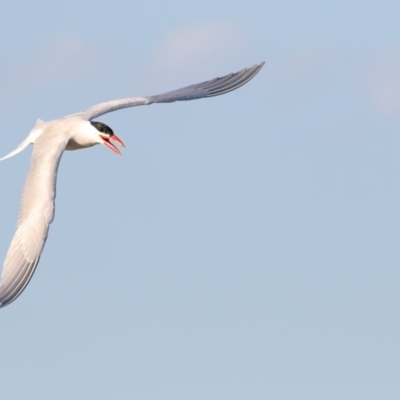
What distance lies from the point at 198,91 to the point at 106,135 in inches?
162

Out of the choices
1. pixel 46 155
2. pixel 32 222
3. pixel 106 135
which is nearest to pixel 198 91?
pixel 106 135

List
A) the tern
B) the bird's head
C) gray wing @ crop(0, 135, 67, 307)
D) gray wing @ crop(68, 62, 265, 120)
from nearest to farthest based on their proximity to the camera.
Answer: gray wing @ crop(0, 135, 67, 307) < the tern < the bird's head < gray wing @ crop(68, 62, 265, 120)

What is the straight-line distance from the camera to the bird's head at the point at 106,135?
1241 inches

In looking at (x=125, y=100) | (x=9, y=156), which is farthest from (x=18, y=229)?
(x=125, y=100)

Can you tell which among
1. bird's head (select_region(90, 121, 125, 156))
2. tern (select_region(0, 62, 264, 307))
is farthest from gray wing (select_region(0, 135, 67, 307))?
bird's head (select_region(90, 121, 125, 156))

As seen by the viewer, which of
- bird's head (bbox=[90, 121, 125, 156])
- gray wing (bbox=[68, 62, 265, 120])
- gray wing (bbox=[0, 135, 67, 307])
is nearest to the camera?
gray wing (bbox=[0, 135, 67, 307])

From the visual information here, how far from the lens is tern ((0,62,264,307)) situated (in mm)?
27625

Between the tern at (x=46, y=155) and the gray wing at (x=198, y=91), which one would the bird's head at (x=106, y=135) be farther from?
the gray wing at (x=198, y=91)

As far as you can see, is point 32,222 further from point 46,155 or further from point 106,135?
point 106,135

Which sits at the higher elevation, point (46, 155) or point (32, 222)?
point (46, 155)

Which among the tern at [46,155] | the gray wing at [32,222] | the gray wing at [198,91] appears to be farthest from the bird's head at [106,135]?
the gray wing at [198,91]

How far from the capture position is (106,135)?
3159 centimetres

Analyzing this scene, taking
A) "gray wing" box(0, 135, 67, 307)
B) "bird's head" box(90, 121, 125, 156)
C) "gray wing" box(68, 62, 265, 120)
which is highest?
"gray wing" box(68, 62, 265, 120)

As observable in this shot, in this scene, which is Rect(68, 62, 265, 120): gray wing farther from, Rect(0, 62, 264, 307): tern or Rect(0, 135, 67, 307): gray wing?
Rect(0, 135, 67, 307): gray wing
